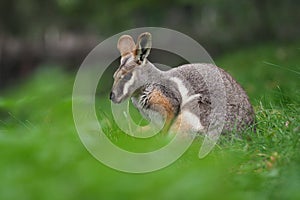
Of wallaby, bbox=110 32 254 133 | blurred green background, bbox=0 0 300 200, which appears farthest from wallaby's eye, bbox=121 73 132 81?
blurred green background, bbox=0 0 300 200

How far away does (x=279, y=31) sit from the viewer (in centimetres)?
2127

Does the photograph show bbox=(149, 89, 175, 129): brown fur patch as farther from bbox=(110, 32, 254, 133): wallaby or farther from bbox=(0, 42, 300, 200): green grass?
bbox=(0, 42, 300, 200): green grass

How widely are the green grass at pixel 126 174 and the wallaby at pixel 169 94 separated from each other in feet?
0.67

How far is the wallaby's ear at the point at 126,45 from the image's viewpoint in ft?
19.9

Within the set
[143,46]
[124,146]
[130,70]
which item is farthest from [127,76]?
[124,146]

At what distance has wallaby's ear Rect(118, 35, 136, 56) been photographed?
19.9ft

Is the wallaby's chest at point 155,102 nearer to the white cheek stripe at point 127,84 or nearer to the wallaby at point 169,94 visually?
the wallaby at point 169,94

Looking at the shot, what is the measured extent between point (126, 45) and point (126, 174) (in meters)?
2.49

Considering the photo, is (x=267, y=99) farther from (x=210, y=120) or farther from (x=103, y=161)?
(x=103, y=161)

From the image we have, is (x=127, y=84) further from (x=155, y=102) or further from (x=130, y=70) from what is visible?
(x=155, y=102)

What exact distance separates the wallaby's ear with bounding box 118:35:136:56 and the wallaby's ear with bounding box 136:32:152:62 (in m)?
0.05

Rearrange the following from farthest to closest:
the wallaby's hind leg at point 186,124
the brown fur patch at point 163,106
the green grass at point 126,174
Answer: the brown fur patch at point 163,106, the wallaby's hind leg at point 186,124, the green grass at point 126,174

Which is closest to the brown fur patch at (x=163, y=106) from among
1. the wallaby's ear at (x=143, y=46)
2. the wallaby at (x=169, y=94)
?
the wallaby at (x=169, y=94)

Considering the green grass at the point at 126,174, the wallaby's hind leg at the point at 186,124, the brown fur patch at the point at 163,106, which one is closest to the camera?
the green grass at the point at 126,174
